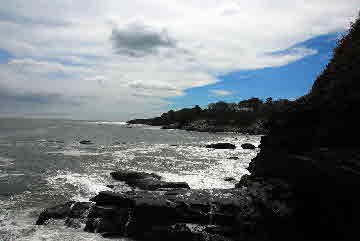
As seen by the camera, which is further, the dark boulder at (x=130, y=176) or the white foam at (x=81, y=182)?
the dark boulder at (x=130, y=176)

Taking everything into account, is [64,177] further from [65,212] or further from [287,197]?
[287,197]

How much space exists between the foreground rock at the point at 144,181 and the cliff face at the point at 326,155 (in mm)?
12033

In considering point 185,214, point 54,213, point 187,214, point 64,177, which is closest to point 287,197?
point 187,214

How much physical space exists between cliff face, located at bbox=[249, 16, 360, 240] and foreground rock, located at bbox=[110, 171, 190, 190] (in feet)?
39.5

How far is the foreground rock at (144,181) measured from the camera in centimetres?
2859

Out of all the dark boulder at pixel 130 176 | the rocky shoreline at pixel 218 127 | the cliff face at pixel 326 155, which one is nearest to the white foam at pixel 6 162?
the dark boulder at pixel 130 176

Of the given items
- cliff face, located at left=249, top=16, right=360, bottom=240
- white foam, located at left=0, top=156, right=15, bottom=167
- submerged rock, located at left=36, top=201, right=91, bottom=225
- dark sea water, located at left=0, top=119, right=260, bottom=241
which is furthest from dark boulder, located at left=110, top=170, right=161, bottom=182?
white foam, located at left=0, top=156, right=15, bottom=167

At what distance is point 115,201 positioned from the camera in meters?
20.0

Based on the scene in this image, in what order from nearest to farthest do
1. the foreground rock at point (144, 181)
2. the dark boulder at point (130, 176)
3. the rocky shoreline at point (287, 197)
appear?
the rocky shoreline at point (287, 197) → the foreground rock at point (144, 181) → the dark boulder at point (130, 176)

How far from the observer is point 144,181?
30.5 meters

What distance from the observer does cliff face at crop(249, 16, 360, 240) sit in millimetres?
13680

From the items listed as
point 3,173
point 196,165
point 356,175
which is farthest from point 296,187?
point 3,173

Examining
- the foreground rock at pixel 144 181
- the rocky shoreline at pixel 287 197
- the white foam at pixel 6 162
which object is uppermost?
the rocky shoreline at pixel 287 197

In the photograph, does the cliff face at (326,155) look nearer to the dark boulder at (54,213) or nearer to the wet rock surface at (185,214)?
the wet rock surface at (185,214)
